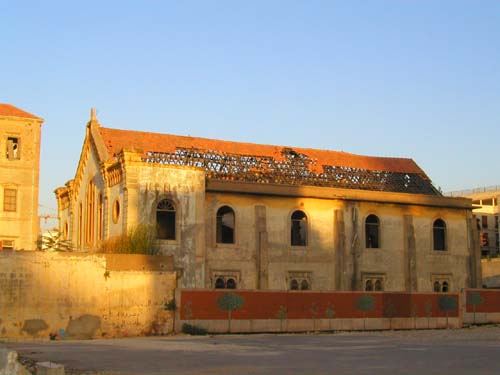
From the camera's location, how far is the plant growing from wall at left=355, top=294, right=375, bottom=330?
3627 cm

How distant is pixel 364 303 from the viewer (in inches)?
1435

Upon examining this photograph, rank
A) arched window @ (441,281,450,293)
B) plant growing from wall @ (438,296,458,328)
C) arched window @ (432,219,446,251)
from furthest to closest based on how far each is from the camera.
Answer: arched window @ (432,219,446,251)
arched window @ (441,281,450,293)
plant growing from wall @ (438,296,458,328)

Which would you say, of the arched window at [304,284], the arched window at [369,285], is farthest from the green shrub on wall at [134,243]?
the arched window at [369,285]

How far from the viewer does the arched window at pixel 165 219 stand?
3791 cm

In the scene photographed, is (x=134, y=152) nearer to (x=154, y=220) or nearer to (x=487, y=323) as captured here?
(x=154, y=220)

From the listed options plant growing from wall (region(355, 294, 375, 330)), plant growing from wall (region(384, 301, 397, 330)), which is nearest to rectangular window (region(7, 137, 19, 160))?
plant growing from wall (region(355, 294, 375, 330))

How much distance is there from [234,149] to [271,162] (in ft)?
7.69

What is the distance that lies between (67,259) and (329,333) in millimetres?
12289

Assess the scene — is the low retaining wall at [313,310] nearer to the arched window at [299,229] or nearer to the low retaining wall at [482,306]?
the low retaining wall at [482,306]

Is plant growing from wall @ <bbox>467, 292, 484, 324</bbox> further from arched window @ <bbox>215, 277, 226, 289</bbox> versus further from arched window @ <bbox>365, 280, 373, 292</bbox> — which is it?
arched window @ <bbox>215, 277, 226, 289</bbox>

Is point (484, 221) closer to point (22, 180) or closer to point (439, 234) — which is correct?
point (439, 234)

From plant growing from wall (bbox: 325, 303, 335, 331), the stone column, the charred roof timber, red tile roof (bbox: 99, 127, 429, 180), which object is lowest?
plant growing from wall (bbox: 325, 303, 335, 331)

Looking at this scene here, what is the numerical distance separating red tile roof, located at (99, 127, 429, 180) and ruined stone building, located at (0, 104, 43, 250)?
7.52m

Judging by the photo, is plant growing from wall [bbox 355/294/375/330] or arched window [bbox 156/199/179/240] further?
Answer: arched window [bbox 156/199/179/240]
